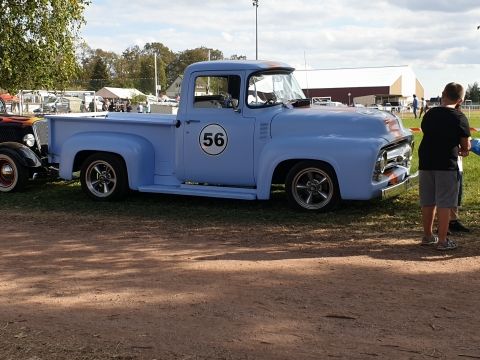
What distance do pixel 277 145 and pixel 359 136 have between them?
1064 mm

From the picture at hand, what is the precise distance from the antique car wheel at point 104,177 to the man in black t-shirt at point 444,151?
463 cm

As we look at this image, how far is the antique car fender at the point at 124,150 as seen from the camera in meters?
8.83

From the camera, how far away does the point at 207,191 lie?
852cm

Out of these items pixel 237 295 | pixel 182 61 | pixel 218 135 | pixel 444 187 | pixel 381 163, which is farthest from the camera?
pixel 182 61

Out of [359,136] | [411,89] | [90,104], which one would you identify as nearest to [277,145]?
[359,136]

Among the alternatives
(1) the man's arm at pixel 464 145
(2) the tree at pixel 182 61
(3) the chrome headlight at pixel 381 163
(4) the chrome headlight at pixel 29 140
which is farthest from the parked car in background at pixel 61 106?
(2) the tree at pixel 182 61

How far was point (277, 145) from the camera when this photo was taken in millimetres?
7930

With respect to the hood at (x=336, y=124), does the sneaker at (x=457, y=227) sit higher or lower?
lower

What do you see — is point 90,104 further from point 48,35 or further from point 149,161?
point 149,161

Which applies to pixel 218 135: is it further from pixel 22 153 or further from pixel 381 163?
pixel 22 153

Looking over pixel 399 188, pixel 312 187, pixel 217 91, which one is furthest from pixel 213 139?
pixel 399 188

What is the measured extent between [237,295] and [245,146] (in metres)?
3.64

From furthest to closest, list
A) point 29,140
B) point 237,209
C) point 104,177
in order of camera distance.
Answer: point 29,140
point 104,177
point 237,209

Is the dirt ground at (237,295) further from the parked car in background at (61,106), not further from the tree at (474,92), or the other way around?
the tree at (474,92)
